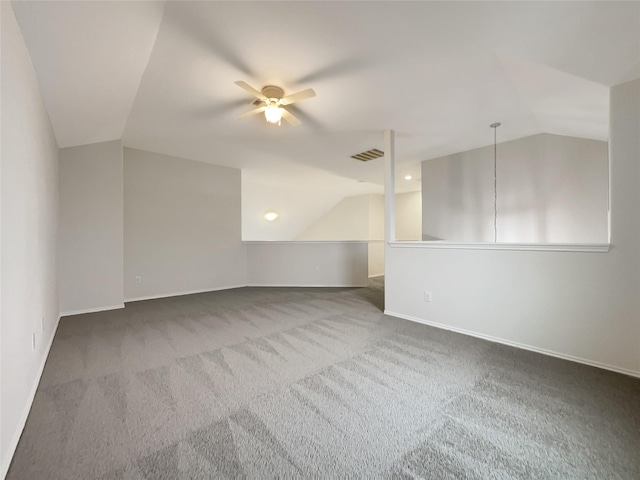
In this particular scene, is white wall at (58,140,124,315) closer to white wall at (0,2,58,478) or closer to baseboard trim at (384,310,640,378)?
white wall at (0,2,58,478)

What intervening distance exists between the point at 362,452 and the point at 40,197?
2.97 m

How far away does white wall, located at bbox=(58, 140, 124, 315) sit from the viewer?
3465 millimetres

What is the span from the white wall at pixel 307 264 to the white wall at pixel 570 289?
Answer: 8.79ft

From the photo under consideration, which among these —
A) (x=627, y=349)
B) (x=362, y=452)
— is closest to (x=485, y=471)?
(x=362, y=452)

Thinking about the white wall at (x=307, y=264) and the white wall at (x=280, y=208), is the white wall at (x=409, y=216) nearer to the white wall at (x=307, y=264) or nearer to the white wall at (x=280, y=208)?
the white wall at (x=280, y=208)

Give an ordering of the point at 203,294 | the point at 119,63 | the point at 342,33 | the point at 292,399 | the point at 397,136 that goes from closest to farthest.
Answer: the point at 292,399, the point at 342,33, the point at 119,63, the point at 397,136, the point at 203,294

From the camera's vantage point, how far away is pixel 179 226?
4.81 meters

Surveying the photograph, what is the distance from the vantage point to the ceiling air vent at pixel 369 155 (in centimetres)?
439

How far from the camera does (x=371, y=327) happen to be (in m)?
3.02

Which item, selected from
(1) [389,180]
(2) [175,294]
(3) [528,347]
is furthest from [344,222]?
(3) [528,347]

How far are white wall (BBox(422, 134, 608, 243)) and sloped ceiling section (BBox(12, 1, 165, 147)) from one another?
15.0 ft

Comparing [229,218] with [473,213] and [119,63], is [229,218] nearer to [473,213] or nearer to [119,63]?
[119,63]

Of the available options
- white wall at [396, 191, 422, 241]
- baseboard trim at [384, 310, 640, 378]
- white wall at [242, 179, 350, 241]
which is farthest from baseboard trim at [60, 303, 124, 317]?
white wall at [396, 191, 422, 241]

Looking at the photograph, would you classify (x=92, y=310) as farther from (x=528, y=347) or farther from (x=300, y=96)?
(x=528, y=347)
